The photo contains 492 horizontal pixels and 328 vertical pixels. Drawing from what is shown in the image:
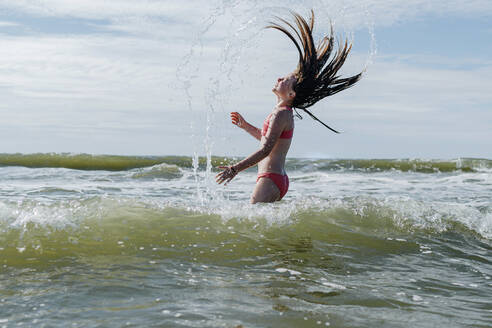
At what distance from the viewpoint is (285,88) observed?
617 centimetres

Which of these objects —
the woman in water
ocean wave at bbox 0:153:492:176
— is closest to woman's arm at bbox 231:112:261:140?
the woman in water

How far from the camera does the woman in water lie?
582cm

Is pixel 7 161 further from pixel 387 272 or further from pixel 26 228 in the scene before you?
pixel 387 272

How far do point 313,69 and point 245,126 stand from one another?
1.15 metres

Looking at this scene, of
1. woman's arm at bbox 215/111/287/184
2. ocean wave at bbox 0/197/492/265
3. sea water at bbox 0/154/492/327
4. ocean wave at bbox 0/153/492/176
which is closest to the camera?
sea water at bbox 0/154/492/327

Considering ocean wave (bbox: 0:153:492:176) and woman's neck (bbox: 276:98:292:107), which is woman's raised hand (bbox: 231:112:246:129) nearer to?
woman's neck (bbox: 276:98:292:107)

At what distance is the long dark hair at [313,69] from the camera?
20.9 ft

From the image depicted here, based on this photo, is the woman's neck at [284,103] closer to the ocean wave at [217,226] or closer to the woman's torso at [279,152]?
the woman's torso at [279,152]

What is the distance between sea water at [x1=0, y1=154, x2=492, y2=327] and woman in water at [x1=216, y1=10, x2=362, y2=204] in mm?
439

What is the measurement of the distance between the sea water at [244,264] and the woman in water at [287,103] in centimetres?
44

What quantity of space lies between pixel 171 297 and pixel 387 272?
7.40 feet

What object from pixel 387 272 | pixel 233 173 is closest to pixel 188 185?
pixel 233 173

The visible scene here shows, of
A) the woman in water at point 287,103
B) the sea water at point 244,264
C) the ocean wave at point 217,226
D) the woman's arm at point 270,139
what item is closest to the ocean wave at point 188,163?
the sea water at point 244,264

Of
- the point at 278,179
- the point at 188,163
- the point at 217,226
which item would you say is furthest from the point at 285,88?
the point at 188,163
